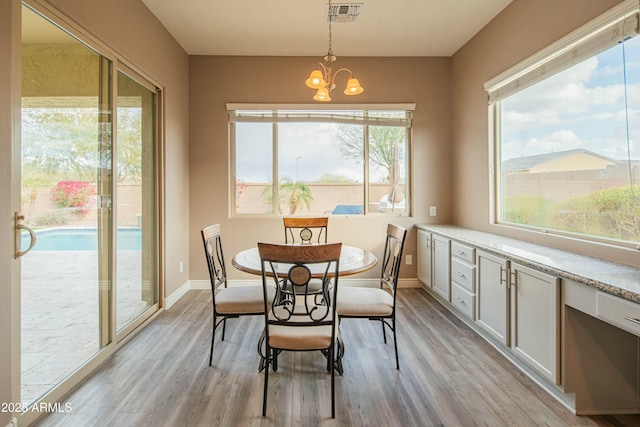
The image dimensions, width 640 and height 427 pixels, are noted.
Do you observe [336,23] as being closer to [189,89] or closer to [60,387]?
[189,89]

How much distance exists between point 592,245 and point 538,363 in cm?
89

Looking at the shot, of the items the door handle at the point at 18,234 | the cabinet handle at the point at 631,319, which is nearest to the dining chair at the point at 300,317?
the door handle at the point at 18,234

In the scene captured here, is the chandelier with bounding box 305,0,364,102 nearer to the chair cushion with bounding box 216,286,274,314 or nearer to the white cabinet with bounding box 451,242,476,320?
the chair cushion with bounding box 216,286,274,314

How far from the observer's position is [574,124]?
243cm

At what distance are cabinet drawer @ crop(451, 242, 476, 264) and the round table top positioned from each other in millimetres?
977

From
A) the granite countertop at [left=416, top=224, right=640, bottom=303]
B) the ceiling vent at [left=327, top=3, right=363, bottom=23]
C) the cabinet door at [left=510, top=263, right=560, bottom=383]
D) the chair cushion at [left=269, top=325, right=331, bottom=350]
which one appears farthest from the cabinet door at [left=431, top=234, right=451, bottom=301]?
the ceiling vent at [left=327, top=3, right=363, bottom=23]

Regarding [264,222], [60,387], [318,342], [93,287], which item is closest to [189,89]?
[264,222]

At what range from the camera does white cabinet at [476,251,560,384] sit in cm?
193

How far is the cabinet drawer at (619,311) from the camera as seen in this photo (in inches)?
56.8

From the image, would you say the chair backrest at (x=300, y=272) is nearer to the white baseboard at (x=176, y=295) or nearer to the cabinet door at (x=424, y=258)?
Result: the white baseboard at (x=176, y=295)

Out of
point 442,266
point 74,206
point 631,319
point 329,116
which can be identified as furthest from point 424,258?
point 74,206

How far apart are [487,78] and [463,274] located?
2071 mm

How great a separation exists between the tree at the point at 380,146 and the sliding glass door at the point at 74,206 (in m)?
2.38

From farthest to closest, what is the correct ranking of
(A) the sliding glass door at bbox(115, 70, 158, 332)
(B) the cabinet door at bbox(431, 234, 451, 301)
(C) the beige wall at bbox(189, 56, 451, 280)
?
(C) the beige wall at bbox(189, 56, 451, 280), (B) the cabinet door at bbox(431, 234, 451, 301), (A) the sliding glass door at bbox(115, 70, 158, 332)
